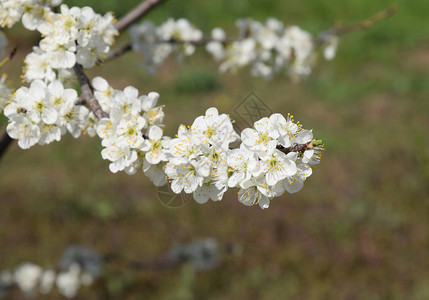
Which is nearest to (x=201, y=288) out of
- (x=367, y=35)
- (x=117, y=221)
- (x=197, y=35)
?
(x=117, y=221)

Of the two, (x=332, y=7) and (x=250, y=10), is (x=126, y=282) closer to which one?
(x=250, y=10)

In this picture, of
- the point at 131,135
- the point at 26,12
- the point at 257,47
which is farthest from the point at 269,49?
the point at 131,135

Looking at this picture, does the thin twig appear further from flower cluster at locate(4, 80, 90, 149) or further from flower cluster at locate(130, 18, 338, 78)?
flower cluster at locate(4, 80, 90, 149)

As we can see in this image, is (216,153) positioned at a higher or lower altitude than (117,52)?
lower

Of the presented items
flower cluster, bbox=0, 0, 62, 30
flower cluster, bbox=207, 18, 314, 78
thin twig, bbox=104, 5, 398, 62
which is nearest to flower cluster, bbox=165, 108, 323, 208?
flower cluster, bbox=0, 0, 62, 30

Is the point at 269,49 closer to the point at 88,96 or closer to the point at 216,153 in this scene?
the point at 88,96

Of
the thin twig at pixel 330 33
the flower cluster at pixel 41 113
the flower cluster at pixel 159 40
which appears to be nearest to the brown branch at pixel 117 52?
the thin twig at pixel 330 33
